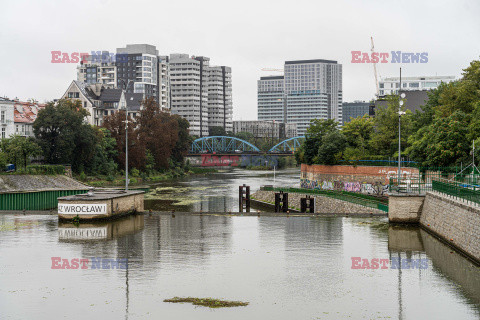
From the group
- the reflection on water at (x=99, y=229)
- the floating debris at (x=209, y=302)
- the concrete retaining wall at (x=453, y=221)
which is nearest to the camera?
the floating debris at (x=209, y=302)

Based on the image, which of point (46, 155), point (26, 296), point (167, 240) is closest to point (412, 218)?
point (167, 240)

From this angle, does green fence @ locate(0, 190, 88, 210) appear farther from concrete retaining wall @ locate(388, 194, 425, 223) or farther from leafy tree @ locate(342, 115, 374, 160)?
concrete retaining wall @ locate(388, 194, 425, 223)

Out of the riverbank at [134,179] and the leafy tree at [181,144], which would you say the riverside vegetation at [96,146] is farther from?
the leafy tree at [181,144]

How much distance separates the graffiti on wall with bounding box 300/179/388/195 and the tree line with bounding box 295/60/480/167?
3.25 meters

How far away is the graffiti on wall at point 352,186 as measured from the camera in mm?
74819

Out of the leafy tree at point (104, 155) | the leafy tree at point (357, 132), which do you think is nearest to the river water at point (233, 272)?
the leafy tree at point (357, 132)

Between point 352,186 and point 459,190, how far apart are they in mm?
45812

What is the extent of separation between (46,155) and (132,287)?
77161 millimetres

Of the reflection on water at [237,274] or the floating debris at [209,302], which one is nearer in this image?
the reflection on water at [237,274]

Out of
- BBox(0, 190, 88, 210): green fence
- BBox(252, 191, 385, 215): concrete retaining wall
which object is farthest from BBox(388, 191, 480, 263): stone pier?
BBox(0, 190, 88, 210): green fence

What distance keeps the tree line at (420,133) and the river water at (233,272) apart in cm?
1764

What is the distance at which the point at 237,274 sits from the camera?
28.5 m

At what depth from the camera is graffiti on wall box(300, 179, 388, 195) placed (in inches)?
2946

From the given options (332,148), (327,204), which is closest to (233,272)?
(327,204)
